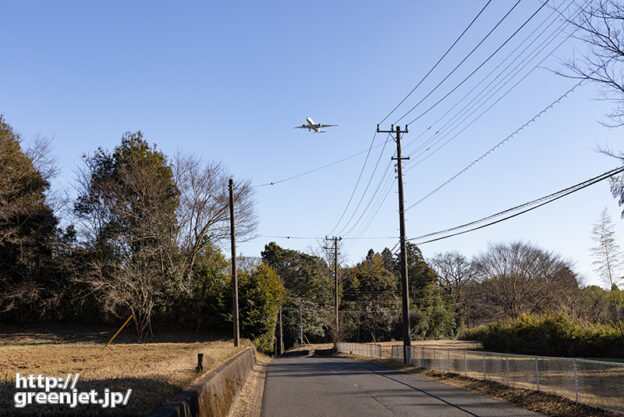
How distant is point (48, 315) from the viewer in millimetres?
38656

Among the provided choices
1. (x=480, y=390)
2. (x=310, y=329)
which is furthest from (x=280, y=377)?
(x=310, y=329)

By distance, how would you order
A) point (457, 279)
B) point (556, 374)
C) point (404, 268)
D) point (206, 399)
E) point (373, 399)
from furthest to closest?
point (457, 279) < point (404, 268) < point (373, 399) < point (556, 374) < point (206, 399)

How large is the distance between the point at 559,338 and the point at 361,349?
15433 mm

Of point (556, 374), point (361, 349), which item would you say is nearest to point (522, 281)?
point (361, 349)

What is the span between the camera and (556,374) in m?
12.6

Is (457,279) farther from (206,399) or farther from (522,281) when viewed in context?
(206,399)

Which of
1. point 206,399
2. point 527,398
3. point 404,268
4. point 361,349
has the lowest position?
point 361,349

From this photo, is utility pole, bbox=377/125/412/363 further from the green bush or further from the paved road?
the green bush

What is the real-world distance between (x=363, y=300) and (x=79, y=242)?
45.1 m

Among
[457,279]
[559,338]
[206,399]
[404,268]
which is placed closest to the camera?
[206,399]

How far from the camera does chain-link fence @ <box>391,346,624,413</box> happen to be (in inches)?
419

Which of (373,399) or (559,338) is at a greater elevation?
(373,399)

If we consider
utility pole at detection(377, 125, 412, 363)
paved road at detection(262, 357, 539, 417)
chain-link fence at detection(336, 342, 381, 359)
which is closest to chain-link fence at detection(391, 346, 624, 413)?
paved road at detection(262, 357, 539, 417)

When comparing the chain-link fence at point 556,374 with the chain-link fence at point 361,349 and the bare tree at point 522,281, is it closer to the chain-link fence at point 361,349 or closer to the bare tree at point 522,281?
the chain-link fence at point 361,349
